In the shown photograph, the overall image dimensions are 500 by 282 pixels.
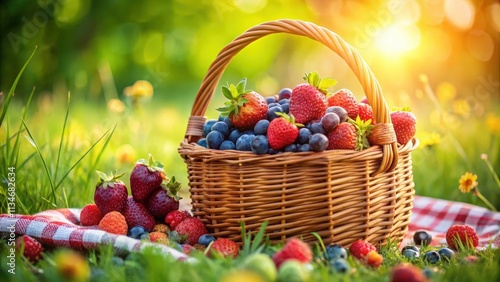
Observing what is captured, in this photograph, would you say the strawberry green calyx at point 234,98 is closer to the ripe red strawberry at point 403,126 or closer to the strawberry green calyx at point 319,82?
the strawberry green calyx at point 319,82

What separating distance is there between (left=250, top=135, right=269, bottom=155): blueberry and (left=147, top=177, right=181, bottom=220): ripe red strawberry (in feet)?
1.47

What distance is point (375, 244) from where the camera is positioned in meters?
2.15

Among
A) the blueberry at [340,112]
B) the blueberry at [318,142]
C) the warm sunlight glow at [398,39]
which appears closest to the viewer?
the blueberry at [318,142]

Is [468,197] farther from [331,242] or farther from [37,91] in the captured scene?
[37,91]

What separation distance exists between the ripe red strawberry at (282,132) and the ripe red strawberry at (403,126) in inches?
19.1

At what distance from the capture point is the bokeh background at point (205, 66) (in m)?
3.33

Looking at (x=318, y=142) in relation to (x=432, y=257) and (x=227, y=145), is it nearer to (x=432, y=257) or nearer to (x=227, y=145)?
(x=227, y=145)

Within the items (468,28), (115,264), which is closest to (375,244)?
(115,264)

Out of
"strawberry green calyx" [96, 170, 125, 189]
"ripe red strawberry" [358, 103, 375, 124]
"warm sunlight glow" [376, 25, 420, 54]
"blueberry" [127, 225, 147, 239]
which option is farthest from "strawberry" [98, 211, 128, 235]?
"warm sunlight glow" [376, 25, 420, 54]

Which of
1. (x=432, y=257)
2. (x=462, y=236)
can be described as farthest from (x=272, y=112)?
(x=462, y=236)

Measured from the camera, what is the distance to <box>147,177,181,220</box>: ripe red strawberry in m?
2.25

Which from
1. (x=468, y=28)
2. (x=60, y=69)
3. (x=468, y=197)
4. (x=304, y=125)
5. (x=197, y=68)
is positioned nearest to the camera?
(x=304, y=125)

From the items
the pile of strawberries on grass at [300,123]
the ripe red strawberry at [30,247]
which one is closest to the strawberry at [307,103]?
the pile of strawberries on grass at [300,123]

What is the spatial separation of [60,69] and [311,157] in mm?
4464
